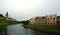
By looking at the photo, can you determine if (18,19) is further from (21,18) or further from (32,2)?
(32,2)

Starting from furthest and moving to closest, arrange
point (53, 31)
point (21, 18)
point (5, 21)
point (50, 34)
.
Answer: point (53, 31), point (50, 34), point (5, 21), point (21, 18)

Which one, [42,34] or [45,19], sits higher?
[45,19]

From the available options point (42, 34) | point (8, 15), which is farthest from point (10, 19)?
point (42, 34)

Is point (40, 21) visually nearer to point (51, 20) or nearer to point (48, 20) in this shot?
point (48, 20)

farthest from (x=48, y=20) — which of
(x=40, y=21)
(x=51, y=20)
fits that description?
(x=40, y=21)

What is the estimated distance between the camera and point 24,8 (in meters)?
5.18

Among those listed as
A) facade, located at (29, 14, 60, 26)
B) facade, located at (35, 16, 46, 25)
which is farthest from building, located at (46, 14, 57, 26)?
facade, located at (35, 16, 46, 25)

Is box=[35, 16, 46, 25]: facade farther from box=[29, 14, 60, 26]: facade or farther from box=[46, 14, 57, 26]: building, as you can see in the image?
box=[46, 14, 57, 26]: building

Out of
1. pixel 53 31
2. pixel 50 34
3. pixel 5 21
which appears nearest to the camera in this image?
pixel 5 21

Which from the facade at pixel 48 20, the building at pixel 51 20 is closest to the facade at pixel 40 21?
the facade at pixel 48 20

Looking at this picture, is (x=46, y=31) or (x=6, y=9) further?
(x=46, y=31)

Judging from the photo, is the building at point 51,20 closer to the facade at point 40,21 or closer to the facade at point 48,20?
the facade at point 48,20

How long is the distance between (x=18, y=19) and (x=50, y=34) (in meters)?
1.54

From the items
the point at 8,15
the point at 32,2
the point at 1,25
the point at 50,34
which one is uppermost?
the point at 32,2
